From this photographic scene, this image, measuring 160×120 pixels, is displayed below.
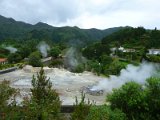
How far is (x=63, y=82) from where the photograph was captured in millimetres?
45438

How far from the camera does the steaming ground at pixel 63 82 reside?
3541cm

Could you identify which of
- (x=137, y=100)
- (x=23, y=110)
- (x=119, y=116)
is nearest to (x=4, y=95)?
(x=23, y=110)

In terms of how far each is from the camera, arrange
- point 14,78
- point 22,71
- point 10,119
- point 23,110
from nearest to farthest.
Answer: point 10,119 < point 23,110 < point 14,78 < point 22,71

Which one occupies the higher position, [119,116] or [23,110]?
[23,110]

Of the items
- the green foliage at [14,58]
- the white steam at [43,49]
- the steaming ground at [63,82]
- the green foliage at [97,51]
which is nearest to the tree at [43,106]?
the steaming ground at [63,82]

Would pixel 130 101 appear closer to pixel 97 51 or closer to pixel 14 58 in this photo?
pixel 14 58

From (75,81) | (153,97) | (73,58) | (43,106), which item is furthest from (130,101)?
(73,58)

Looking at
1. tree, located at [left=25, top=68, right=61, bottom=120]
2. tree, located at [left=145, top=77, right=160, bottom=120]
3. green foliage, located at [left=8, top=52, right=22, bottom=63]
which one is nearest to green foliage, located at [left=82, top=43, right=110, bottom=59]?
green foliage, located at [left=8, top=52, right=22, bottom=63]

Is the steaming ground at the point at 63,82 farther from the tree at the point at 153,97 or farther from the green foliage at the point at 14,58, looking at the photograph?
the green foliage at the point at 14,58

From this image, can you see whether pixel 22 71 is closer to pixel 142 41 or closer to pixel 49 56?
pixel 49 56

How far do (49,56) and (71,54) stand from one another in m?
6.51

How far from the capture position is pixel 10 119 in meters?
14.6

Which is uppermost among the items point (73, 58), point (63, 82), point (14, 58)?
point (14, 58)

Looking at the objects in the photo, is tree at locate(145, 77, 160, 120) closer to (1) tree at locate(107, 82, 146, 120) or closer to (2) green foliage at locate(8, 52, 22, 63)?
(1) tree at locate(107, 82, 146, 120)
